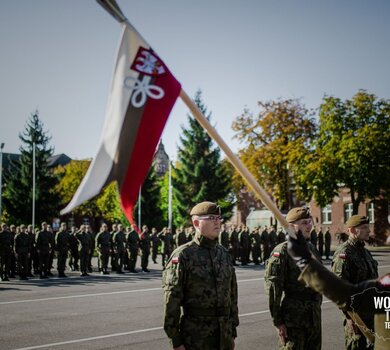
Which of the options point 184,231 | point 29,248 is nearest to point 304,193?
point 184,231

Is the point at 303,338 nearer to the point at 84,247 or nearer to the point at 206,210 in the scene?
the point at 206,210

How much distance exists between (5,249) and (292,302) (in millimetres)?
16510

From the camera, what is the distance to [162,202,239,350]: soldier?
4328mm

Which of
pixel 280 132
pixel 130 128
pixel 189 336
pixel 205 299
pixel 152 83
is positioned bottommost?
pixel 189 336

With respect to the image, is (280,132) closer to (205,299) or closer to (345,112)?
(345,112)

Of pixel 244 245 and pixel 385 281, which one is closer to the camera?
pixel 385 281

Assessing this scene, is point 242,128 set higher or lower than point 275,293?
higher

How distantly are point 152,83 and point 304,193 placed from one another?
38.1m

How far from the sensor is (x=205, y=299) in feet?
14.6

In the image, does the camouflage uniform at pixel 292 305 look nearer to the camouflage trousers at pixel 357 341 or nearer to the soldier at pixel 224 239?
the camouflage trousers at pixel 357 341

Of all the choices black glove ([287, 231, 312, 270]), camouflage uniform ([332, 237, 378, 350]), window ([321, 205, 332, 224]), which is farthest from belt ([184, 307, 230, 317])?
window ([321, 205, 332, 224])

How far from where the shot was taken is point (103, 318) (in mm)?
10492

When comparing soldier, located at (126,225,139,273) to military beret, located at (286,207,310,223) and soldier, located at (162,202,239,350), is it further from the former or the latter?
soldier, located at (162,202,239,350)

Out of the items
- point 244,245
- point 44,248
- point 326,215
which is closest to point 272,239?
point 244,245
